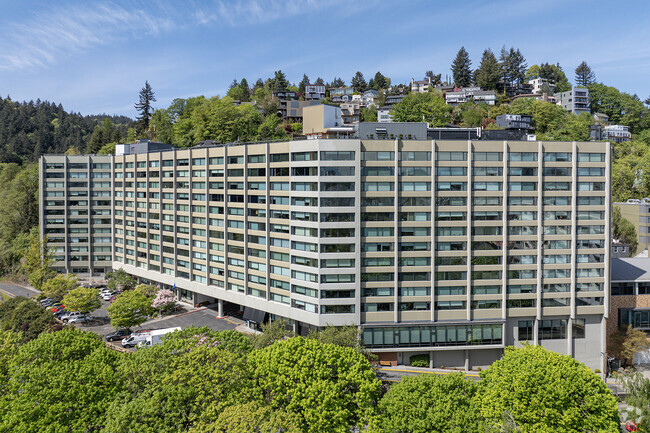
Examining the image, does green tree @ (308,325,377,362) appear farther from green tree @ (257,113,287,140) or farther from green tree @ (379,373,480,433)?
green tree @ (257,113,287,140)

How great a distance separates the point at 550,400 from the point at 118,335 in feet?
227

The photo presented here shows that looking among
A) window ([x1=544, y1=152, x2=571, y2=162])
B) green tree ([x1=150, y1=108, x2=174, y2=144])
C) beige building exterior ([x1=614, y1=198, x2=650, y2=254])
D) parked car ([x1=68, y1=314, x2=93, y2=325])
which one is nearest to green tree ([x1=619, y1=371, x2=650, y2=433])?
window ([x1=544, y1=152, x2=571, y2=162])

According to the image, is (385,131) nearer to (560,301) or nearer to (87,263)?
(560,301)

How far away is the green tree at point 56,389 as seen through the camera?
3419cm

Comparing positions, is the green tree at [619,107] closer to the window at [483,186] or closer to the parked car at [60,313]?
the window at [483,186]

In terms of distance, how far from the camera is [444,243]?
6612 centimetres

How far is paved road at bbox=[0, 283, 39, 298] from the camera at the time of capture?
102500 mm

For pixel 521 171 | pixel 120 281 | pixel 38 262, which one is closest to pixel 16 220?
pixel 38 262

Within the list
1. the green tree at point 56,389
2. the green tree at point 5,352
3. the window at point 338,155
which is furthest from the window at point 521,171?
the green tree at point 5,352

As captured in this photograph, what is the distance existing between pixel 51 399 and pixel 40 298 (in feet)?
225

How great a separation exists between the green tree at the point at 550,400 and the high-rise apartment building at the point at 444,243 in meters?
25.5

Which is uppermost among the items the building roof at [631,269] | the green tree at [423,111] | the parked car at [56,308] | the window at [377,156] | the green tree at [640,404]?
the green tree at [423,111]

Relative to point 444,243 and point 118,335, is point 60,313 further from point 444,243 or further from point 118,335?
point 444,243

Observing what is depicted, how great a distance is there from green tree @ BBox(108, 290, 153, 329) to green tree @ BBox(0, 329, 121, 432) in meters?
32.6
